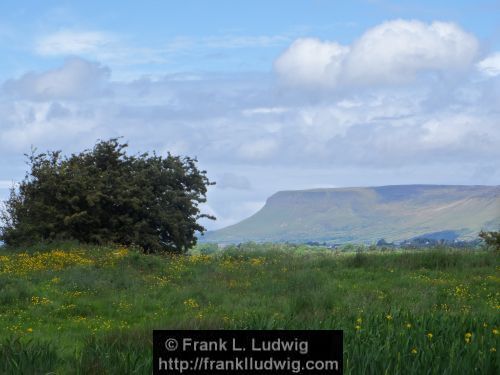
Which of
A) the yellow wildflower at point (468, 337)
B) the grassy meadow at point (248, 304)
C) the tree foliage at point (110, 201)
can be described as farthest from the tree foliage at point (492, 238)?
the yellow wildflower at point (468, 337)

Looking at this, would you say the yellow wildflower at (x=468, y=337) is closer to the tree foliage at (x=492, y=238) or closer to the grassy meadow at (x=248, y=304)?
the grassy meadow at (x=248, y=304)

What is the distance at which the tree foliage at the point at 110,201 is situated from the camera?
1212 inches

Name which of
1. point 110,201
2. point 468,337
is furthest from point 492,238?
point 468,337

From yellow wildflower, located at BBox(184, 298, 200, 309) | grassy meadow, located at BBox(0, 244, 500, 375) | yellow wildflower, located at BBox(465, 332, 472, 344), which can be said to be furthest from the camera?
yellow wildflower, located at BBox(184, 298, 200, 309)

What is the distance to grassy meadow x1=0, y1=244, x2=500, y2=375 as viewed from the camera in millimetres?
7027

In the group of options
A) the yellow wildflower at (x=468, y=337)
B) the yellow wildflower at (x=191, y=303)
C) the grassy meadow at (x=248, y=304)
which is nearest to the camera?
the grassy meadow at (x=248, y=304)

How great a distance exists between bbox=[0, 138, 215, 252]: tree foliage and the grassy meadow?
4.15 metres

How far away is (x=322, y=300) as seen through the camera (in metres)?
15.9

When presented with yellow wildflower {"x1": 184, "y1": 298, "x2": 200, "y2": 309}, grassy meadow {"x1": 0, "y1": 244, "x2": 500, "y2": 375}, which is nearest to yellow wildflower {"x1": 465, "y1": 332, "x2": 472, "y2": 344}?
grassy meadow {"x1": 0, "y1": 244, "x2": 500, "y2": 375}

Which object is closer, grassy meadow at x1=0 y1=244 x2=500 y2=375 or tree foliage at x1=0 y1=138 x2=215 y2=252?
grassy meadow at x1=0 y1=244 x2=500 y2=375

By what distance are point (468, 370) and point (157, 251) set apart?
87.1 ft

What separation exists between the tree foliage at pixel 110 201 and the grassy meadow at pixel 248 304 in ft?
13.6

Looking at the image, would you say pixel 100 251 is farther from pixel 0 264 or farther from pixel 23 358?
pixel 23 358

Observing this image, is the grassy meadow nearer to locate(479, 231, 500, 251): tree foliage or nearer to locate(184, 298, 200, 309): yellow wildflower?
locate(184, 298, 200, 309): yellow wildflower
